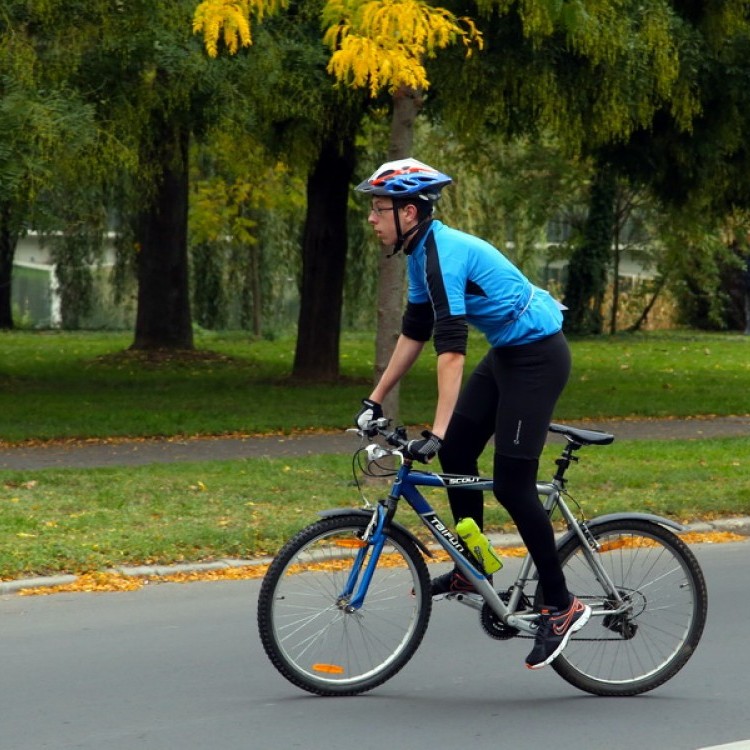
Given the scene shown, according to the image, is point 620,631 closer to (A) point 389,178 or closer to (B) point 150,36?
(A) point 389,178

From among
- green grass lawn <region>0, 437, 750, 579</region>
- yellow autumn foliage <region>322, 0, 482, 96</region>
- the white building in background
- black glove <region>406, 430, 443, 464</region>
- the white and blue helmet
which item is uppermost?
yellow autumn foliage <region>322, 0, 482, 96</region>

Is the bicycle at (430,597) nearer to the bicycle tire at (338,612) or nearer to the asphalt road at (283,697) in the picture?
the bicycle tire at (338,612)

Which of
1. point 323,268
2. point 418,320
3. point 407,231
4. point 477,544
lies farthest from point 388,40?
point 323,268

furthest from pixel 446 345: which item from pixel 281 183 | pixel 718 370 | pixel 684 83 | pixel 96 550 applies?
pixel 281 183

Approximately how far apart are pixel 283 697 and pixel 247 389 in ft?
46.8

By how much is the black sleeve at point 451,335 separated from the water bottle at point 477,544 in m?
0.68

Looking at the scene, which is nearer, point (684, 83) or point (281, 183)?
point (684, 83)

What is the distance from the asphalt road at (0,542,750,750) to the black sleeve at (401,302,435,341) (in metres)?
1.01

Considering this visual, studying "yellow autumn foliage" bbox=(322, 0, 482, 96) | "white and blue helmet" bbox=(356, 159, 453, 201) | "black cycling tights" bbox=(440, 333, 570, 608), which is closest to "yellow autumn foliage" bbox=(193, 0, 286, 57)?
"yellow autumn foliage" bbox=(322, 0, 482, 96)

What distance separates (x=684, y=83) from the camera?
16625 millimetres

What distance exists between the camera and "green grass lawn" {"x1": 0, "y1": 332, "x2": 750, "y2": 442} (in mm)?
16406

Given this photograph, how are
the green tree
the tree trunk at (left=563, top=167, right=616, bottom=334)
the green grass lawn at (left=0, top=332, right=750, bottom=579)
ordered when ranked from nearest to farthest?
the green grass lawn at (left=0, top=332, right=750, bottom=579) → the green tree → the tree trunk at (left=563, top=167, right=616, bottom=334)

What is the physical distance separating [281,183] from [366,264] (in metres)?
6.38

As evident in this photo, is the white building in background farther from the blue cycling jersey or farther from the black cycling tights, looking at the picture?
the blue cycling jersey
